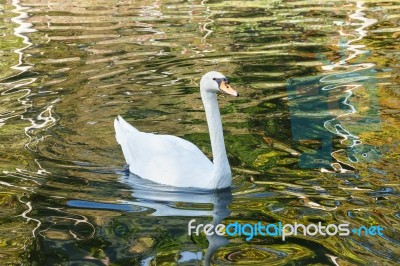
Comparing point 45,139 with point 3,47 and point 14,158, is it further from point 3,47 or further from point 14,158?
point 3,47

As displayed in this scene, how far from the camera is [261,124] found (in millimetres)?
9633

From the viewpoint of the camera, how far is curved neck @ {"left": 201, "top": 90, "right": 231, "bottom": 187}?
297 inches

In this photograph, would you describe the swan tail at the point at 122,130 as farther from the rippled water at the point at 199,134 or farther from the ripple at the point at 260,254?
the ripple at the point at 260,254

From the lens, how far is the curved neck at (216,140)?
755 cm

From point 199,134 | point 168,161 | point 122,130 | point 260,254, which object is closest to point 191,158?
point 168,161

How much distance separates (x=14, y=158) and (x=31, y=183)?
0.80m

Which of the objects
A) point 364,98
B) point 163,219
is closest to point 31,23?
point 364,98

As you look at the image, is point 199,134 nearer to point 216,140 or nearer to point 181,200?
point 216,140

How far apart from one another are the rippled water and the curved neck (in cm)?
20

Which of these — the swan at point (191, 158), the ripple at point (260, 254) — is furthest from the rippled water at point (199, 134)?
the swan at point (191, 158)

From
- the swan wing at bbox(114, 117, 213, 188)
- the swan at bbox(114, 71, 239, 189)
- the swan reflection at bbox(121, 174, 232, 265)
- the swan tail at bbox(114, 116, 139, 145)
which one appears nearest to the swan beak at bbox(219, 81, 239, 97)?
the swan at bbox(114, 71, 239, 189)

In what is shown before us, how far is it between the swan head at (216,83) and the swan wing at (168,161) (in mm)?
633

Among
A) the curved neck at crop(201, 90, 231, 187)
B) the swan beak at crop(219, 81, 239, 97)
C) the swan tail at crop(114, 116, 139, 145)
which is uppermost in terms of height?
the swan beak at crop(219, 81, 239, 97)

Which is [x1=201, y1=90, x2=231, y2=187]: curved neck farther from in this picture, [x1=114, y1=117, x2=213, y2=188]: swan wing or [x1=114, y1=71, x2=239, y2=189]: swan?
[x1=114, y1=117, x2=213, y2=188]: swan wing
